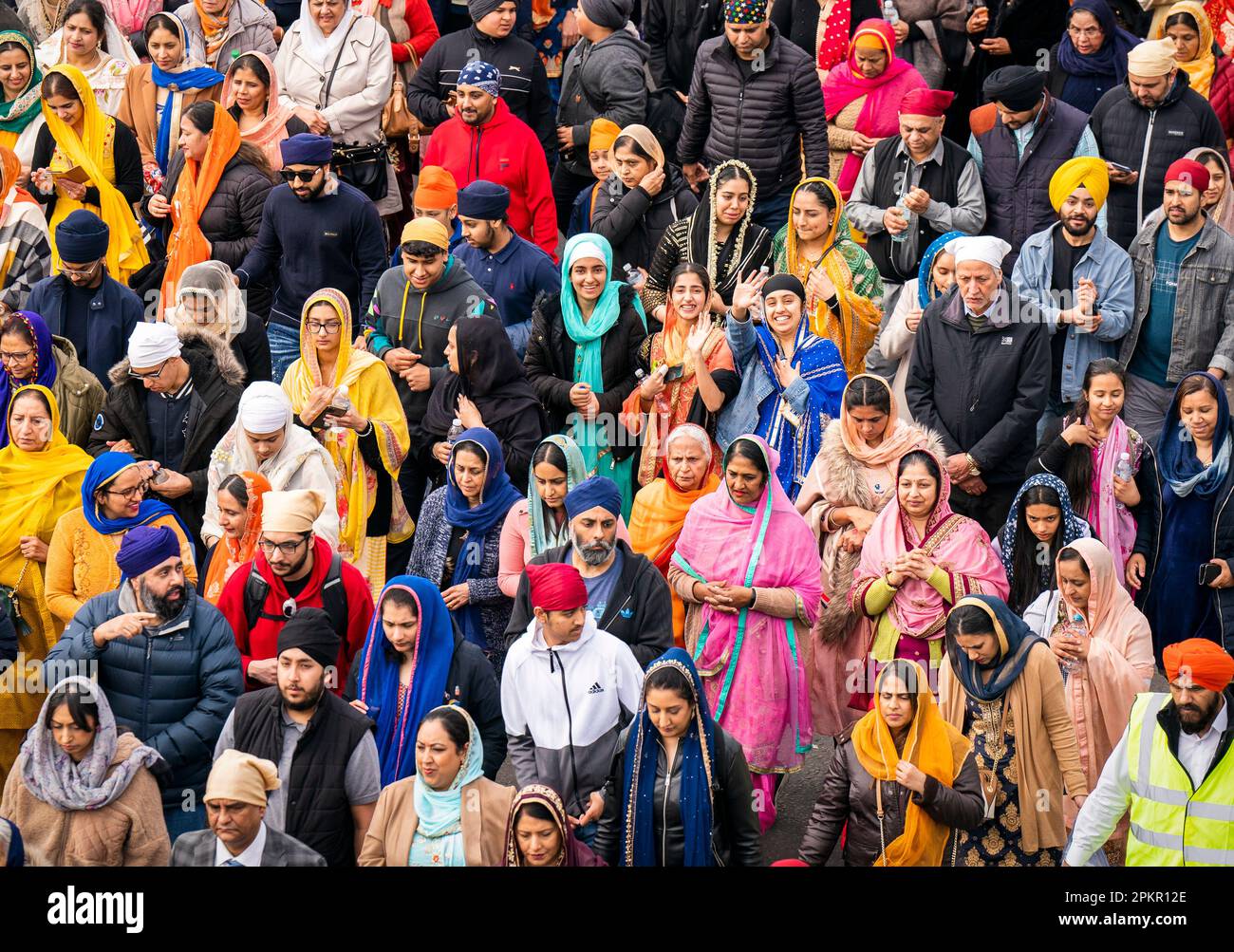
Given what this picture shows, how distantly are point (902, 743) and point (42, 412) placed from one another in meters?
4.06

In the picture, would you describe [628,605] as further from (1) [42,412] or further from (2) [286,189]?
(2) [286,189]

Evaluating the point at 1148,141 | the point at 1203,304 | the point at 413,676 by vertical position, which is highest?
the point at 1148,141

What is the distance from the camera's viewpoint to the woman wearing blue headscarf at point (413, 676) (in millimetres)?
8023

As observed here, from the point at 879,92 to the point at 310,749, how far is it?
232 inches

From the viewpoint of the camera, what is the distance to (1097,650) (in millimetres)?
8391

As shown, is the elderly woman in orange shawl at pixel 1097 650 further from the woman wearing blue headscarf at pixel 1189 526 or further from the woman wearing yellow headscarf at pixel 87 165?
Result: the woman wearing yellow headscarf at pixel 87 165

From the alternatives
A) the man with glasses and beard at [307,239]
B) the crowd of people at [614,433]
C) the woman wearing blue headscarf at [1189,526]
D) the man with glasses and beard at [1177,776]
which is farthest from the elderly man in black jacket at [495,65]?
the man with glasses and beard at [1177,776]

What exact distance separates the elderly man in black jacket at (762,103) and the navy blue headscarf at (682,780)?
4.51m

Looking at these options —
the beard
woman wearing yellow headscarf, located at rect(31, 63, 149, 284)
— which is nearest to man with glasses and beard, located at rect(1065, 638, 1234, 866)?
the beard

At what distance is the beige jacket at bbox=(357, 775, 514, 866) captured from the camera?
745 cm

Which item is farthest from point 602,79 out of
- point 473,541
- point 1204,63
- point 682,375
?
point 473,541

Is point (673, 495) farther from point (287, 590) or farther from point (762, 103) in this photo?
point (762, 103)

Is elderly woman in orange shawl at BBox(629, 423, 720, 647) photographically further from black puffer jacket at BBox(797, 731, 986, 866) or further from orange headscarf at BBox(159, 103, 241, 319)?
orange headscarf at BBox(159, 103, 241, 319)

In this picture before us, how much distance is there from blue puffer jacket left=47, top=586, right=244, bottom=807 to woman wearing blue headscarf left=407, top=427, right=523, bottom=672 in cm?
133
